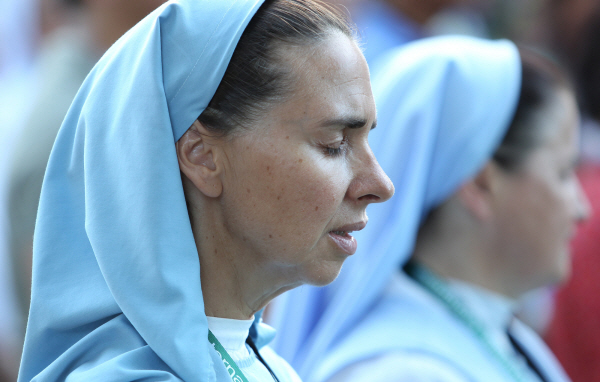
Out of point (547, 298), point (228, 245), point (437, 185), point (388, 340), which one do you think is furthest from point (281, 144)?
point (547, 298)

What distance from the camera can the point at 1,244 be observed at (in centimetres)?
352

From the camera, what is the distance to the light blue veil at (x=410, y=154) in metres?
2.89

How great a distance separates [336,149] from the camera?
1793 millimetres

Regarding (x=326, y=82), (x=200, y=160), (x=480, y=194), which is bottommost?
(x=480, y=194)

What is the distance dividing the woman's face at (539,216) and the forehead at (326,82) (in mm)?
1500

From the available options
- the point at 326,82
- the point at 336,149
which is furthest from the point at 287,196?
the point at 326,82

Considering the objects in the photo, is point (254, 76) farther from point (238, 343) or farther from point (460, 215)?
point (460, 215)

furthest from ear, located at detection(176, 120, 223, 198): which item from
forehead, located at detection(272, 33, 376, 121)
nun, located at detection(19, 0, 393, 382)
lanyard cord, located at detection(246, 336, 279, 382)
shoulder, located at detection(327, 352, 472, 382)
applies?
shoulder, located at detection(327, 352, 472, 382)

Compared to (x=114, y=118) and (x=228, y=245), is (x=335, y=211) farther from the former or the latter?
(x=114, y=118)

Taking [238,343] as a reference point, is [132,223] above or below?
above

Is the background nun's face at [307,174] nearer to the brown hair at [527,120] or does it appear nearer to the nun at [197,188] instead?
the nun at [197,188]

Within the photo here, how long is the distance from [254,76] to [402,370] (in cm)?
135

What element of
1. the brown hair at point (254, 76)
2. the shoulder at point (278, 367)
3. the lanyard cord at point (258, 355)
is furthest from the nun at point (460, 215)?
the brown hair at point (254, 76)

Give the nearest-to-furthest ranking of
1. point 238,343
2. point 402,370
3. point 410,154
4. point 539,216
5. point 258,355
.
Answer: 1. point 238,343
2. point 258,355
3. point 402,370
4. point 410,154
5. point 539,216
